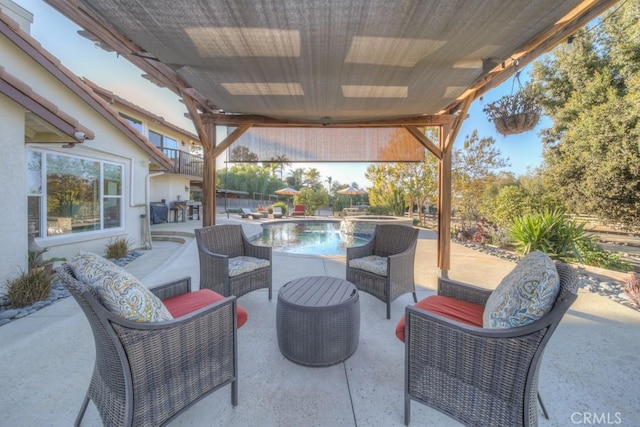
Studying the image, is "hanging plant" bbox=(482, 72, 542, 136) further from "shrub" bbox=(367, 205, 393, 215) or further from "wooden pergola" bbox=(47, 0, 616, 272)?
"shrub" bbox=(367, 205, 393, 215)

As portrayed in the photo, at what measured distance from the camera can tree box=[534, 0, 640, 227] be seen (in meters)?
7.07

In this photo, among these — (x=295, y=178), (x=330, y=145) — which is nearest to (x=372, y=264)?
(x=330, y=145)

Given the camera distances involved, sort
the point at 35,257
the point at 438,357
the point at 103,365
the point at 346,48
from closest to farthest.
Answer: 1. the point at 103,365
2. the point at 438,357
3. the point at 346,48
4. the point at 35,257

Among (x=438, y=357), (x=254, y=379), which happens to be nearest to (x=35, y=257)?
(x=254, y=379)

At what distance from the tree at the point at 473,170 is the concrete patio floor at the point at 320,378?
8.25 m

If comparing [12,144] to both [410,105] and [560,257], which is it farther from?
[560,257]

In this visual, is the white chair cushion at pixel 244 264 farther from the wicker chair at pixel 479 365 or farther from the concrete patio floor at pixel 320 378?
the wicker chair at pixel 479 365

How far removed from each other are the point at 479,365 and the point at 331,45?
8.71 feet

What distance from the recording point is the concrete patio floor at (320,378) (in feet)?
5.53

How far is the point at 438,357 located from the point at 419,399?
300 millimetres

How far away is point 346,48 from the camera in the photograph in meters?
2.43

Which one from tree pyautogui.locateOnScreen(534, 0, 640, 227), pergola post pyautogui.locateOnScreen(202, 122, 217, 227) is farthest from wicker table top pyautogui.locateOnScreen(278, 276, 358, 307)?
tree pyautogui.locateOnScreen(534, 0, 640, 227)

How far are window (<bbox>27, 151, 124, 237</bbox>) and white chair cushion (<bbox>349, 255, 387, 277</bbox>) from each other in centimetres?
563

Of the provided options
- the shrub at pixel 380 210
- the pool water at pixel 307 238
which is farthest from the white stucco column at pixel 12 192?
the shrub at pixel 380 210
